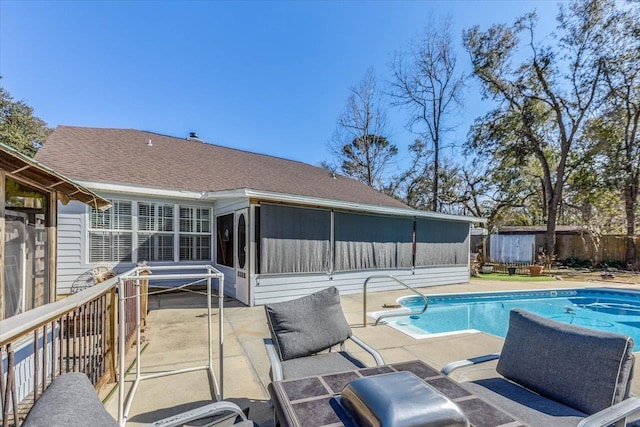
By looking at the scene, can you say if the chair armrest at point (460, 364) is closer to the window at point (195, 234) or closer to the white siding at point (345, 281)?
the white siding at point (345, 281)

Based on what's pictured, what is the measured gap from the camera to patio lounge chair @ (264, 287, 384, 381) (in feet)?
9.02

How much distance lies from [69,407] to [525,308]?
409 inches

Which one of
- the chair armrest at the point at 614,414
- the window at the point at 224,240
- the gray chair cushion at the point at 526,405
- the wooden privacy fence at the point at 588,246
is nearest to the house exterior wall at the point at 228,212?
the window at the point at 224,240

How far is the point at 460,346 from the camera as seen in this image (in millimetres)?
4562

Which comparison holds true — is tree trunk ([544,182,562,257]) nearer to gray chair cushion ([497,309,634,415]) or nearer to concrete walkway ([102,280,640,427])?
concrete walkway ([102,280,640,427])

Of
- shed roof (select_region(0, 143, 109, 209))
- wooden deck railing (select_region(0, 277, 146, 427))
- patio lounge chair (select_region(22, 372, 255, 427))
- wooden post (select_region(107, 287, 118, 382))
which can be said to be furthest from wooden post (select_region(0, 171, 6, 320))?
patio lounge chair (select_region(22, 372, 255, 427))

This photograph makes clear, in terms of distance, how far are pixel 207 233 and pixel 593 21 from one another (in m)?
22.6

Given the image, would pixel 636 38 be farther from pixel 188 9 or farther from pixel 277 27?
pixel 188 9

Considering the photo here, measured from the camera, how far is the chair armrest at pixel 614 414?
1.67 metres

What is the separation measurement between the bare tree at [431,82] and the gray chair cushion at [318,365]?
56.4ft

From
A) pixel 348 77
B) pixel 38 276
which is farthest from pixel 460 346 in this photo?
pixel 348 77

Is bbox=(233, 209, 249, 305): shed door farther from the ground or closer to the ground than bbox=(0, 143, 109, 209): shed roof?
closer to the ground

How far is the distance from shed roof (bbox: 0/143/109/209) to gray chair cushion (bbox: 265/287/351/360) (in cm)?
254

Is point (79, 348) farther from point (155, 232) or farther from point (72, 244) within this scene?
point (155, 232)
